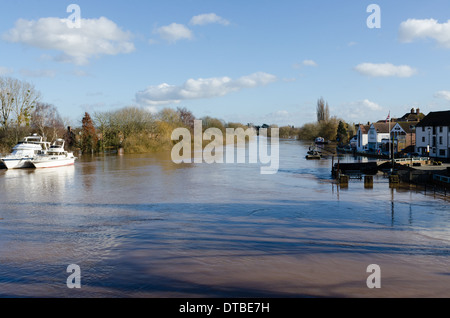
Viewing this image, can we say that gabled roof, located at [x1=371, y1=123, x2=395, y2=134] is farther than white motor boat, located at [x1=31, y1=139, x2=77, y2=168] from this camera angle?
Yes

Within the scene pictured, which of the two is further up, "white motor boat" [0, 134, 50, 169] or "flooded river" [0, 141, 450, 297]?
"white motor boat" [0, 134, 50, 169]

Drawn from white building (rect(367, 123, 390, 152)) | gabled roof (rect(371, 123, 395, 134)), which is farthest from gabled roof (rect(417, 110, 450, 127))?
gabled roof (rect(371, 123, 395, 134))

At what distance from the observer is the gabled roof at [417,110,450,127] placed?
50.5 metres

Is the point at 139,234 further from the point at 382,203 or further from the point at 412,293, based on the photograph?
the point at 382,203

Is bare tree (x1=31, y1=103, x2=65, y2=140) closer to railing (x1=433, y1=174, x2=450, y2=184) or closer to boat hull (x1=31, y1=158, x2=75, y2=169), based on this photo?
boat hull (x1=31, y1=158, x2=75, y2=169)

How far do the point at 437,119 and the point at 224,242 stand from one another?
49.6 m

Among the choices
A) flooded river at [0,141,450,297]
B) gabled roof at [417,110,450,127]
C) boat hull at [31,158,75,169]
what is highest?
gabled roof at [417,110,450,127]

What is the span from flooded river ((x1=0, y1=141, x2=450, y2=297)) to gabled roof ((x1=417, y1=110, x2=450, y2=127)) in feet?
96.9

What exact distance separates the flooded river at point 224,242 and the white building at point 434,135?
90.7 feet

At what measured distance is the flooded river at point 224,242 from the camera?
1007 cm

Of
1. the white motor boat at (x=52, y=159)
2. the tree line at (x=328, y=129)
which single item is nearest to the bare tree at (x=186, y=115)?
the tree line at (x=328, y=129)

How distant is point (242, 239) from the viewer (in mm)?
14328

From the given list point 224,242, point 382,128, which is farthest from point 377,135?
point 224,242

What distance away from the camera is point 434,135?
169 feet
